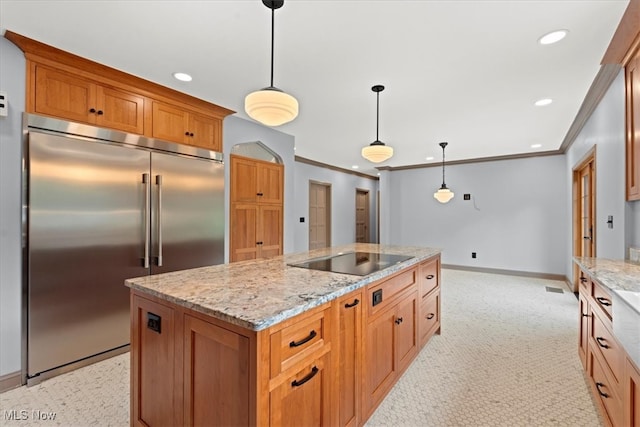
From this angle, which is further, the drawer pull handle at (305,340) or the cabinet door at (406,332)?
the cabinet door at (406,332)

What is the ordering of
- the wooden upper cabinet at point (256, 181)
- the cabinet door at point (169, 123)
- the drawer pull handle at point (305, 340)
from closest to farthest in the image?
1. the drawer pull handle at point (305, 340)
2. the cabinet door at point (169, 123)
3. the wooden upper cabinet at point (256, 181)

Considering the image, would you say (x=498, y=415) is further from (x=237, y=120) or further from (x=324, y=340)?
(x=237, y=120)

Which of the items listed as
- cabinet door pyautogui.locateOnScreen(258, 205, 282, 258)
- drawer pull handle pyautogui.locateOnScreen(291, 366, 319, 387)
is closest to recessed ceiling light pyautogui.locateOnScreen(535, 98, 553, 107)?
cabinet door pyautogui.locateOnScreen(258, 205, 282, 258)

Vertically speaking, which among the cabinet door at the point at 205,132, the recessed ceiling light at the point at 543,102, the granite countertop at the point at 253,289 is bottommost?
the granite countertop at the point at 253,289

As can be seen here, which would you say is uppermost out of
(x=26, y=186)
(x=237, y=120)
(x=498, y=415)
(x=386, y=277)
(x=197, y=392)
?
(x=237, y=120)

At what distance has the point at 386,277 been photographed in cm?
193

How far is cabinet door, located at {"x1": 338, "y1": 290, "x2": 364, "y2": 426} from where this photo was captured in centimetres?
150

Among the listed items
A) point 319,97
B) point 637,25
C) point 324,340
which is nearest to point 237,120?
point 319,97

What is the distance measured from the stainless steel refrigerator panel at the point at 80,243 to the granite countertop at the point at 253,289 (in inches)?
48.7

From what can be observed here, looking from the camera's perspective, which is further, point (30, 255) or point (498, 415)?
point (30, 255)

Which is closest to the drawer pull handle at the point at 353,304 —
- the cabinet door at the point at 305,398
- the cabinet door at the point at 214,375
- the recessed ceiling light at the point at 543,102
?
the cabinet door at the point at 305,398

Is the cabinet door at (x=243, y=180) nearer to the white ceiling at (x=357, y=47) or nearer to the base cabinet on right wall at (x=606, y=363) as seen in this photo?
the white ceiling at (x=357, y=47)

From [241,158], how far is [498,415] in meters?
3.40

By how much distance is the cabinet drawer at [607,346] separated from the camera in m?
1.40
